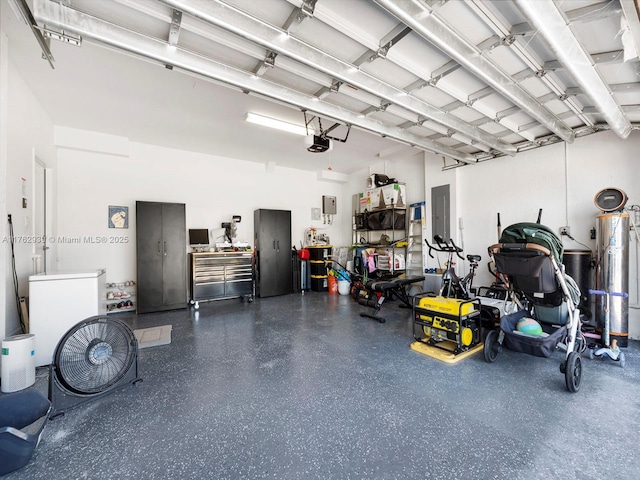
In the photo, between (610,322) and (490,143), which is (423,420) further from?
(490,143)

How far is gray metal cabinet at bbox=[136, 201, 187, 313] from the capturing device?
189 inches

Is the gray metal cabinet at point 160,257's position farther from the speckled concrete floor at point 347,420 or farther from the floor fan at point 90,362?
the floor fan at point 90,362

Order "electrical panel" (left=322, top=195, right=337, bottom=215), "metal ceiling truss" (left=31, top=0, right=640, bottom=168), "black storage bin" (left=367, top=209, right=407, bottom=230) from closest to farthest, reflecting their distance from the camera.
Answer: "metal ceiling truss" (left=31, top=0, right=640, bottom=168)
"black storage bin" (left=367, top=209, right=407, bottom=230)
"electrical panel" (left=322, top=195, right=337, bottom=215)

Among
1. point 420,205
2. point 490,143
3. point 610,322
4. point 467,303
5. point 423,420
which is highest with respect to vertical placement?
point 490,143

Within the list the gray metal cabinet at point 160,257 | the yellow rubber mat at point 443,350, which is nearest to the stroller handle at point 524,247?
the yellow rubber mat at point 443,350

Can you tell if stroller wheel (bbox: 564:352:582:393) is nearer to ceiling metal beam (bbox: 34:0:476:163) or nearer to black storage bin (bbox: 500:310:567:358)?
black storage bin (bbox: 500:310:567:358)

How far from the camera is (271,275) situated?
20.5 feet

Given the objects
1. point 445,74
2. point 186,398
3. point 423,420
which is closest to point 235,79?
point 445,74

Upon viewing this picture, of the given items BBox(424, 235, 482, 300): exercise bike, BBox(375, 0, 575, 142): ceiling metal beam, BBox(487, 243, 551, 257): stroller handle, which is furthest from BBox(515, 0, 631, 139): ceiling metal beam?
BBox(424, 235, 482, 300): exercise bike

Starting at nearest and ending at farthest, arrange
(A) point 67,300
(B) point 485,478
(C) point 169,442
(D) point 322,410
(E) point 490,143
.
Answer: (B) point 485,478, (C) point 169,442, (D) point 322,410, (A) point 67,300, (E) point 490,143

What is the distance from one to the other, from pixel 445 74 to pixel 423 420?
9.12 feet

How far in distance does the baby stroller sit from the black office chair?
3.45 m

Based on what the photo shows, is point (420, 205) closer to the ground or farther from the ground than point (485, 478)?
farther from the ground

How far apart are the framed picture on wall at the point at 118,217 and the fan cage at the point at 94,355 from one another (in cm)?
368
